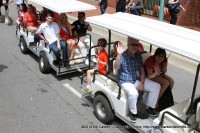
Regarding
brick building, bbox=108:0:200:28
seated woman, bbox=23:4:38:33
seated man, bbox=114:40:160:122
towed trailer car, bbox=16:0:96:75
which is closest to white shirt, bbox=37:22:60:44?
towed trailer car, bbox=16:0:96:75

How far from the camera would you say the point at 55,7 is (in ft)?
23.5

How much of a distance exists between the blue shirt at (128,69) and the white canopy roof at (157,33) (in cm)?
49

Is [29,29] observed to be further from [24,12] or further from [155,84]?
[155,84]

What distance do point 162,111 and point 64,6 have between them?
4.01 meters

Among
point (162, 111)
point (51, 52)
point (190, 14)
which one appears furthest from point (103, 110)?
point (190, 14)

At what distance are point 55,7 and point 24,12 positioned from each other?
120 inches

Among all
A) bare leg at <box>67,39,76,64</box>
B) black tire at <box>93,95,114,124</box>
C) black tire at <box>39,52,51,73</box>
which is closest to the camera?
black tire at <box>93,95,114,124</box>

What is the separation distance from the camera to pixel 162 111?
446cm

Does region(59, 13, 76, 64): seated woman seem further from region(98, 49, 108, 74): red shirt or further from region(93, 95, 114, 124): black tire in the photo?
region(93, 95, 114, 124): black tire

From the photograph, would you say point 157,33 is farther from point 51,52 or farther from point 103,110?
point 51,52

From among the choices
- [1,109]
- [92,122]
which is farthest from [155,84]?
[1,109]

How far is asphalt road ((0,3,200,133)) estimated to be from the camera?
551 centimetres

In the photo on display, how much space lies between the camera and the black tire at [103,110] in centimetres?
538

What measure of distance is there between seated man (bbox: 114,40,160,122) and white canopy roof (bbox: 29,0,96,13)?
2375 millimetres
